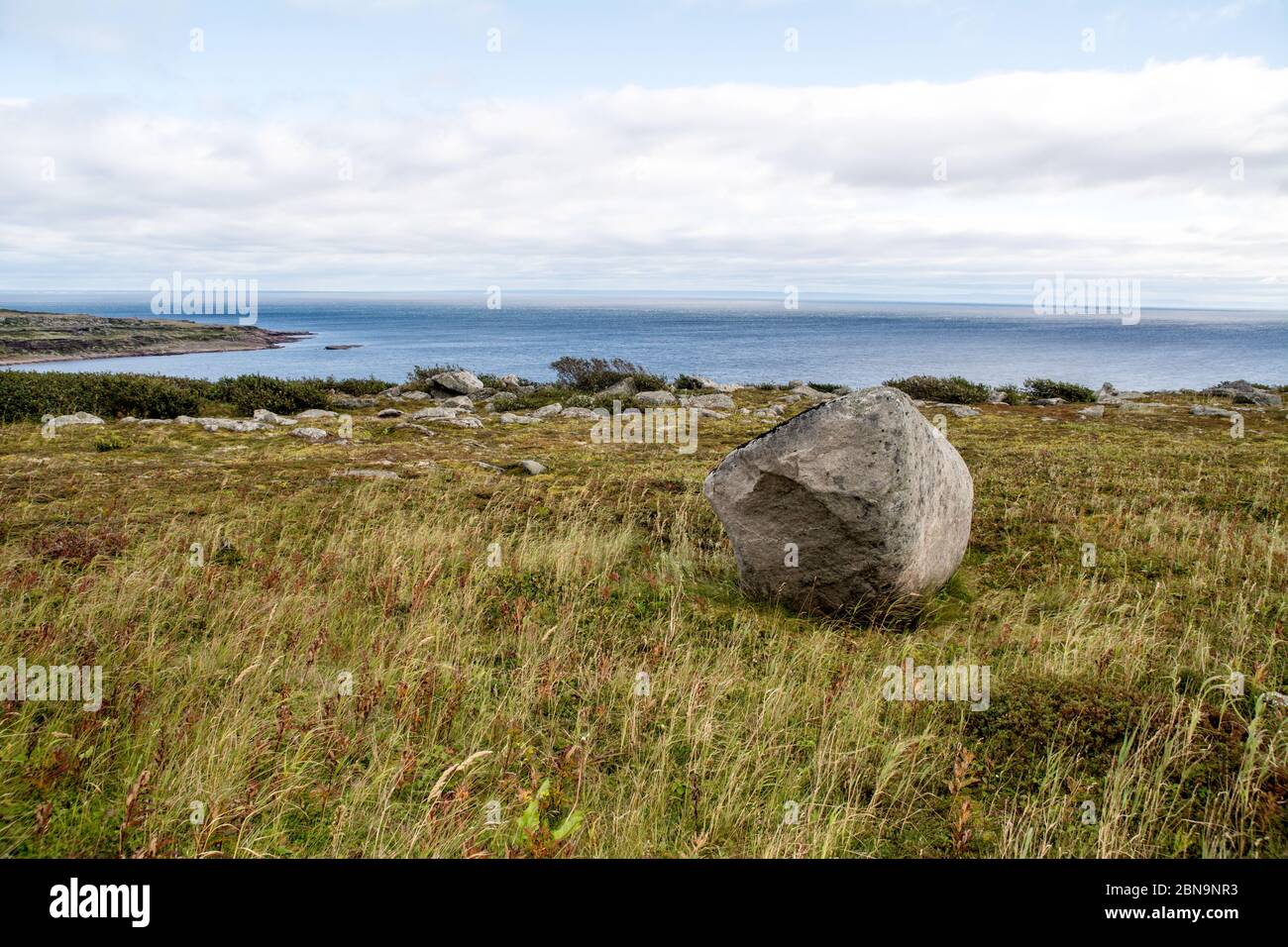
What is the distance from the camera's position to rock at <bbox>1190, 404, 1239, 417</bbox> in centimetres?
2553

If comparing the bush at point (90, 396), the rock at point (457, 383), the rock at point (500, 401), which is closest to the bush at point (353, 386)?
the rock at point (457, 383)

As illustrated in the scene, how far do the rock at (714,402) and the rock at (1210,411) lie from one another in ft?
57.6

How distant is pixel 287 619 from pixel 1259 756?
25.9 ft

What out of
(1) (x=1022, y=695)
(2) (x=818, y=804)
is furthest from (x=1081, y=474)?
(2) (x=818, y=804)

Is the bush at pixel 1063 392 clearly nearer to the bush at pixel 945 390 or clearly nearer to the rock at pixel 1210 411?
the bush at pixel 945 390

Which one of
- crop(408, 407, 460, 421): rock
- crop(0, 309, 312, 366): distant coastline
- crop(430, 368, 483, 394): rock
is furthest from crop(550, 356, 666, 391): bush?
crop(0, 309, 312, 366): distant coastline

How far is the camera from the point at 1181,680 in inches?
243

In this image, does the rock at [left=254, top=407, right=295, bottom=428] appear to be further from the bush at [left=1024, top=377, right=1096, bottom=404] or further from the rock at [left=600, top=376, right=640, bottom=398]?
the bush at [left=1024, top=377, right=1096, bottom=404]

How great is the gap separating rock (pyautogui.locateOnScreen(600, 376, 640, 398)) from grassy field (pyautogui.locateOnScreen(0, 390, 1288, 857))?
19272 mm

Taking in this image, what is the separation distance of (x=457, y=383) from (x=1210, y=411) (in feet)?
98.9
